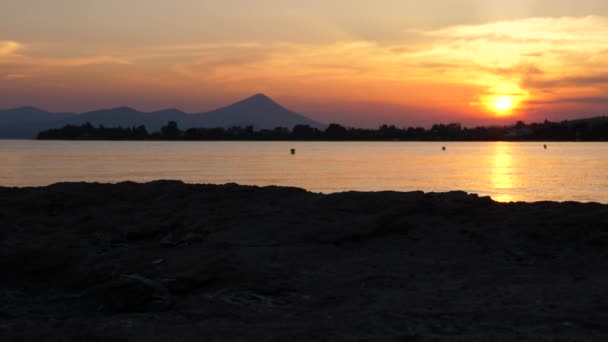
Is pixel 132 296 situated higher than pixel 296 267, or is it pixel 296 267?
pixel 296 267

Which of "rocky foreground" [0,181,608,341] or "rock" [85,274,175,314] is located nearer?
"rocky foreground" [0,181,608,341]

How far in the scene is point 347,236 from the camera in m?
10.3

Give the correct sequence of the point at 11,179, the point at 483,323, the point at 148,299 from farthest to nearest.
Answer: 1. the point at 11,179
2. the point at 148,299
3. the point at 483,323

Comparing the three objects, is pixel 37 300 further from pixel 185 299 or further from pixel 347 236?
pixel 347 236

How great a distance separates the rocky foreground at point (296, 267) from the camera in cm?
667

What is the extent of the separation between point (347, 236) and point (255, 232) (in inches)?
54.0

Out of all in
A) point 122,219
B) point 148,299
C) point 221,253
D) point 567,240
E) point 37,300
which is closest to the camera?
point 148,299

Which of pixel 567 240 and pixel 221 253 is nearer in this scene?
pixel 221 253

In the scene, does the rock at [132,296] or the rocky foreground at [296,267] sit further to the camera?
the rock at [132,296]

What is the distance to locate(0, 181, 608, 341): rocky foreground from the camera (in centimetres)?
667

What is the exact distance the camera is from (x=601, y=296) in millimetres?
7461

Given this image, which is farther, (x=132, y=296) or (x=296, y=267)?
(x=296, y=267)

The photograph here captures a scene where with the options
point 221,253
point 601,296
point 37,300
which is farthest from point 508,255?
point 37,300

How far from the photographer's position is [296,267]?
8.91m
